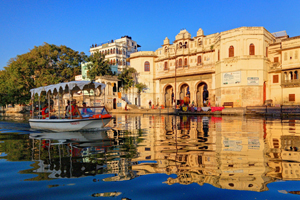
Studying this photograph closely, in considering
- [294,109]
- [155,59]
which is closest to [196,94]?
[155,59]

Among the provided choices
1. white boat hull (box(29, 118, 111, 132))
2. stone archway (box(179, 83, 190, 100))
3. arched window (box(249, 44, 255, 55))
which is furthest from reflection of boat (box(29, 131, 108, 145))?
stone archway (box(179, 83, 190, 100))

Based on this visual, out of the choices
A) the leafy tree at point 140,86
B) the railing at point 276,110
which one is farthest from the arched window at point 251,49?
the leafy tree at point 140,86

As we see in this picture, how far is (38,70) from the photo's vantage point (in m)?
46.1

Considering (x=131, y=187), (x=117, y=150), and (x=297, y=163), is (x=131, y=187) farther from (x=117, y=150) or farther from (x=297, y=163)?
(x=297, y=163)

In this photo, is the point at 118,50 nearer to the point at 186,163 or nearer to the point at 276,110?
the point at 276,110

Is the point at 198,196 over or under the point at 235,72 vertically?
under

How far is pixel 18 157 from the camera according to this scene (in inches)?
253

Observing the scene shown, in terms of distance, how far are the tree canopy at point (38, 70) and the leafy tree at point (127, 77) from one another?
363 inches

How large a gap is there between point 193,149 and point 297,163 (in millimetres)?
2775

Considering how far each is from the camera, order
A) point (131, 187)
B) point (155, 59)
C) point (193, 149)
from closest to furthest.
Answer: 1. point (131, 187)
2. point (193, 149)
3. point (155, 59)

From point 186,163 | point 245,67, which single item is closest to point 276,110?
point 245,67

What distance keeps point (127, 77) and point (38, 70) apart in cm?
1928

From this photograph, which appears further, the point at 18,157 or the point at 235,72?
the point at 235,72

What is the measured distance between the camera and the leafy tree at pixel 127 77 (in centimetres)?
4475
